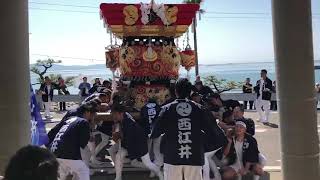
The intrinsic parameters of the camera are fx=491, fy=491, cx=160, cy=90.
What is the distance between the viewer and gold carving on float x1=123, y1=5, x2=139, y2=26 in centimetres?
1084

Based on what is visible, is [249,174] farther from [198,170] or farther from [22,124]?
[22,124]

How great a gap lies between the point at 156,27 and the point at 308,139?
6.19m

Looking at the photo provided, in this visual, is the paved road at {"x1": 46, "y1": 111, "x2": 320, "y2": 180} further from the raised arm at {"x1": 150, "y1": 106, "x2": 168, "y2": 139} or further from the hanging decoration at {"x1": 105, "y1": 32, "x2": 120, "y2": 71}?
the hanging decoration at {"x1": 105, "y1": 32, "x2": 120, "y2": 71}

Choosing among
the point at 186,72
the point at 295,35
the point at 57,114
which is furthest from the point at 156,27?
the point at 57,114

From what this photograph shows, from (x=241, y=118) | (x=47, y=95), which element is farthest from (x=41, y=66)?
(x=241, y=118)

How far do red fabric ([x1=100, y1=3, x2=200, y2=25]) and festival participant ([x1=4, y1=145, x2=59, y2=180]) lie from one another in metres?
8.93

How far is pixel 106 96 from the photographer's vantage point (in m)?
10.2

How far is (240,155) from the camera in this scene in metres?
7.03

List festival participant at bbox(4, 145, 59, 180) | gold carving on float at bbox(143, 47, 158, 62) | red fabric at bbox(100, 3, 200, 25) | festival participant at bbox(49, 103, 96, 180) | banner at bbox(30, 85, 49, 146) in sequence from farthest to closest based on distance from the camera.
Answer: gold carving on float at bbox(143, 47, 158, 62), red fabric at bbox(100, 3, 200, 25), festival participant at bbox(49, 103, 96, 180), banner at bbox(30, 85, 49, 146), festival participant at bbox(4, 145, 59, 180)

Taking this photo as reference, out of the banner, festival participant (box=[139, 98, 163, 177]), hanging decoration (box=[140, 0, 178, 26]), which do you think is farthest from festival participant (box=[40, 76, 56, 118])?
the banner

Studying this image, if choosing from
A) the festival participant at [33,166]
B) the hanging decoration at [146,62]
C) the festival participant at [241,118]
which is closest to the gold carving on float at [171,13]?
the hanging decoration at [146,62]

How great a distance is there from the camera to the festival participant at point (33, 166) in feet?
6.42

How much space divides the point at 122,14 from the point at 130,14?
0.18 meters

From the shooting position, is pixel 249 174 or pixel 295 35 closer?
pixel 295 35
